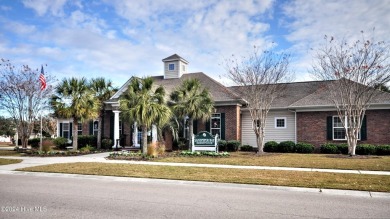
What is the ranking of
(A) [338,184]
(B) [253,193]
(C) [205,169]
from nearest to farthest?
(B) [253,193] → (A) [338,184] → (C) [205,169]

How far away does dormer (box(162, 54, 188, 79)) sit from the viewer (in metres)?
28.8

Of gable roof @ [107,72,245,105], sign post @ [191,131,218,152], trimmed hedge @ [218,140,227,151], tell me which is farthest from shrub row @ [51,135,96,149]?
trimmed hedge @ [218,140,227,151]

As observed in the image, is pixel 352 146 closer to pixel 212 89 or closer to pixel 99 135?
pixel 212 89

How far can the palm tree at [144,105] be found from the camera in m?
18.0

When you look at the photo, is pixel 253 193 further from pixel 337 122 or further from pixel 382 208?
pixel 337 122

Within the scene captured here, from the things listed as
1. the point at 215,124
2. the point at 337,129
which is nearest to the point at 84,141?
the point at 215,124

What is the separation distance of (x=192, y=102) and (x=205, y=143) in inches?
116

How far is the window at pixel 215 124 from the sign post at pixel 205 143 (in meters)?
4.21

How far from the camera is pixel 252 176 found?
10.9 metres

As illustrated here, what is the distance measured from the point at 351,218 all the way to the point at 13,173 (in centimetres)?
1270

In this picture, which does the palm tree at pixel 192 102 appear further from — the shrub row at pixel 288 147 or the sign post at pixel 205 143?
the shrub row at pixel 288 147

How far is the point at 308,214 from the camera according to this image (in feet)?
20.7

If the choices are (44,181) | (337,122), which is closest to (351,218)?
(44,181)

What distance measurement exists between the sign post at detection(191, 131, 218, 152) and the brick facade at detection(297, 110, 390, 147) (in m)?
7.13
